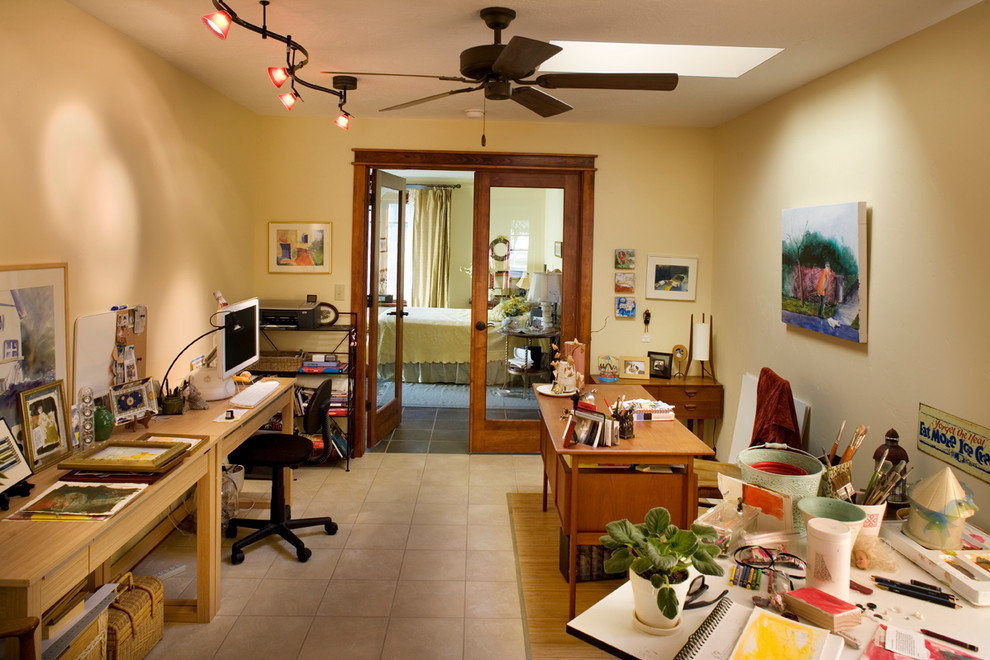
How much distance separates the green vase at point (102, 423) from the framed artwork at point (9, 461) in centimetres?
47

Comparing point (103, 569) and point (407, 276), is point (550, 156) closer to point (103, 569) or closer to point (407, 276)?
point (103, 569)

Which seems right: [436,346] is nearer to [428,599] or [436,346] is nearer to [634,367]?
[634,367]

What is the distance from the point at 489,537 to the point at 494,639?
1.04m

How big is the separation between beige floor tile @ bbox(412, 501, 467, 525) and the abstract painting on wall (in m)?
2.30

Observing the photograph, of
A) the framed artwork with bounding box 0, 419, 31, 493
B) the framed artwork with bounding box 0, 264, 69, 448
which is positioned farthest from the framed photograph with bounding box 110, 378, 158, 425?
the framed artwork with bounding box 0, 419, 31, 493

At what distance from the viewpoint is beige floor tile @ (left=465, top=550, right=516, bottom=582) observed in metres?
3.43

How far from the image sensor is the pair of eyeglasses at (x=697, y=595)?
5.70 feet

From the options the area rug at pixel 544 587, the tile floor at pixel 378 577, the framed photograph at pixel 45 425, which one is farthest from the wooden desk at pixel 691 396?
the framed photograph at pixel 45 425

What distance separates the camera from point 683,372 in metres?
5.32

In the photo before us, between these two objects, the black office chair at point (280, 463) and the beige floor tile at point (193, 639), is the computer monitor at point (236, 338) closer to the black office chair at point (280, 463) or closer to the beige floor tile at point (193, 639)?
the black office chair at point (280, 463)

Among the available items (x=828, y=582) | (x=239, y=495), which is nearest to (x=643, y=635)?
(x=828, y=582)

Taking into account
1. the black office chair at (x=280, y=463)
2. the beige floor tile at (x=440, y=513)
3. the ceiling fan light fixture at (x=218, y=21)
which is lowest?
the beige floor tile at (x=440, y=513)

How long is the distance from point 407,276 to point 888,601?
344 inches

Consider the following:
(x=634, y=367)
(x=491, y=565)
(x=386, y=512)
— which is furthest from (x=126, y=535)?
(x=634, y=367)
